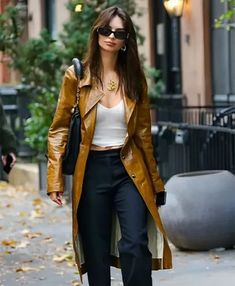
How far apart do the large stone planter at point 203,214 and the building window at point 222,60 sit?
542cm

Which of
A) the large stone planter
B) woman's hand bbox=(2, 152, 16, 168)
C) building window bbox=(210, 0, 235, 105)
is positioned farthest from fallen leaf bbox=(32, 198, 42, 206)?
woman's hand bbox=(2, 152, 16, 168)

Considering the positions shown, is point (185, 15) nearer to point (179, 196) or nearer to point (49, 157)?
point (179, 196)

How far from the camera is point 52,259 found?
8.05 meters

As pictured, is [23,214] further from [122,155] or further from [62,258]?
[122,155]

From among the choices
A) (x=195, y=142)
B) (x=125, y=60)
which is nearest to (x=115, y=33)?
(x=125, y=60)

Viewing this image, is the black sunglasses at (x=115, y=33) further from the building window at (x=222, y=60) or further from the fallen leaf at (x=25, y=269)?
the building window at (x=222, y=60)

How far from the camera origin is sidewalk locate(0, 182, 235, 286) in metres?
6.86

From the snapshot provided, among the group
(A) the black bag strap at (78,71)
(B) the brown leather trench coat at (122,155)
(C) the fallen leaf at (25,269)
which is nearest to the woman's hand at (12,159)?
(C) the fallen leaf at (25,269)

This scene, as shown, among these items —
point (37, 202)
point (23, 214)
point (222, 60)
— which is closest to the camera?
point (23, 214)

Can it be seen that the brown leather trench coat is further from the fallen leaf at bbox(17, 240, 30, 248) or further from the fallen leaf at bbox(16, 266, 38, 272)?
the fallen leaf at bbox(17, 240, 30, 248)

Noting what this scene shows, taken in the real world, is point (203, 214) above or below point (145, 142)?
below

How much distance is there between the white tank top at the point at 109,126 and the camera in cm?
499

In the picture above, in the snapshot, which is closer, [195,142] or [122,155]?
[122,155]

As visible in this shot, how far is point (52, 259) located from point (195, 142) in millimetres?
3014
